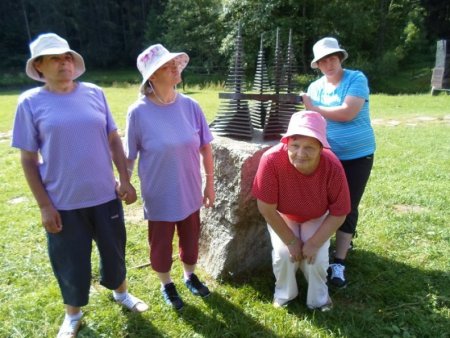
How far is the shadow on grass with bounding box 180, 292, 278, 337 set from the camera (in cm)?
258

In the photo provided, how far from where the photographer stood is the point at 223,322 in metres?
2.69

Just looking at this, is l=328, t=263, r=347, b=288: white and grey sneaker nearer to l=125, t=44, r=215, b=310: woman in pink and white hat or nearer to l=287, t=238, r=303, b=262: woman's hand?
l=287, t=238, r=303, b=262: woman's hand

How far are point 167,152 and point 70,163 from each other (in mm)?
542

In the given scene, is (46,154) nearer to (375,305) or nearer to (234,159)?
(234,159)

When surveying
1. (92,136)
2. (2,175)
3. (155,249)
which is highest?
(92,136)

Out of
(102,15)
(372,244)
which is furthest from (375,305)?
(102,15)

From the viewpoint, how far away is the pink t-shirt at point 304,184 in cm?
248

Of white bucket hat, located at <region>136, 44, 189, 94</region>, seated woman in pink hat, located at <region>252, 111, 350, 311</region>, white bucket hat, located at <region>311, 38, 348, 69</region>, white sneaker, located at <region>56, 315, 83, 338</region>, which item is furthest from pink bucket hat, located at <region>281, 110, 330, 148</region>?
white sneaker, located at <region>56, 315, 83, 338</region>

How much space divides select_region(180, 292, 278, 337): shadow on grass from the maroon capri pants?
1.15 feet

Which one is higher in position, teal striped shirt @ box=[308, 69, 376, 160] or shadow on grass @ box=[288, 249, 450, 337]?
teal striped shirt @ box=[308, 69, 376, 160]

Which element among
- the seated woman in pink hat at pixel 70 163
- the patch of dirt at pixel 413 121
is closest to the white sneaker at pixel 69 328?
the seated woman in pink hat at pixel 70 163

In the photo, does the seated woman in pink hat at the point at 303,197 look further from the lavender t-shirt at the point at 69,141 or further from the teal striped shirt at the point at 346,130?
the lavender t-shirt at the point at 69,141

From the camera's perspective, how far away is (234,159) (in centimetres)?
290

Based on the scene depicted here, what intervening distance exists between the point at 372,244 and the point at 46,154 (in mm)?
2752
